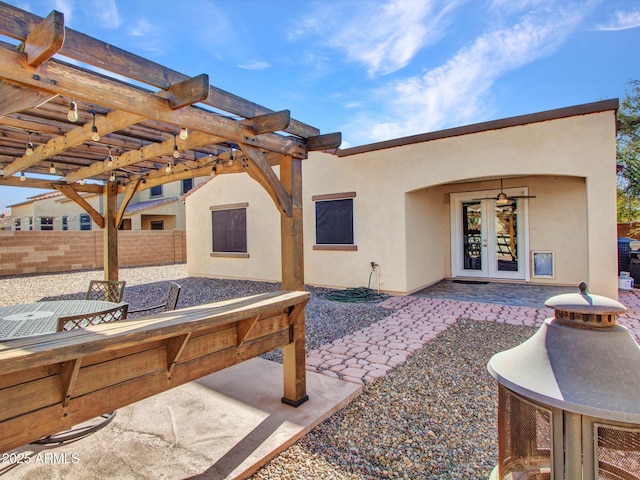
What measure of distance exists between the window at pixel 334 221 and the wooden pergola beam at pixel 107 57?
19.3ft

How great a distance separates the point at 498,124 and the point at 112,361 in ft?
22.5

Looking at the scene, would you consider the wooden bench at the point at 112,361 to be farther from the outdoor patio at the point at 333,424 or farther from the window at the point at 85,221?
the window at the point at 85,221

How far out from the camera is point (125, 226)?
21438mm

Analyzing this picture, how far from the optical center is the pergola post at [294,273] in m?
3.06

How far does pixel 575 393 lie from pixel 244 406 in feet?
8.26

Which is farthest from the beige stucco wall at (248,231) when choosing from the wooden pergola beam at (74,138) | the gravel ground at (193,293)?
the wooden pergola beam at (74,138)

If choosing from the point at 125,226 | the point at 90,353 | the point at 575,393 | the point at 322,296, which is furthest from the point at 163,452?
the point at 125,226

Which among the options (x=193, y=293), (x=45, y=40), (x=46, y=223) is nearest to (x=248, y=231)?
(x=193, y=293)

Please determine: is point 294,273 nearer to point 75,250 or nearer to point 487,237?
point 487,237

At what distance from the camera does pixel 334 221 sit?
8.67 metres

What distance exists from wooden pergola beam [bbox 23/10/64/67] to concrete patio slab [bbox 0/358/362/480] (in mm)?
2323

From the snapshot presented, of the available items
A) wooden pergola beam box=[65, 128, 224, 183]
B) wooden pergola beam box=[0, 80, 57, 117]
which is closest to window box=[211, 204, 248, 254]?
wooden pergola beam box=[65, 128, 224, 183]

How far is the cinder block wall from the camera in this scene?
1270cm

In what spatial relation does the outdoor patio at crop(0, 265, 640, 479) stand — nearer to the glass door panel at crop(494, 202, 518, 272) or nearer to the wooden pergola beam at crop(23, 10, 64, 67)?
the wooden pergola beam at crop(23, 10, 64, 67)
